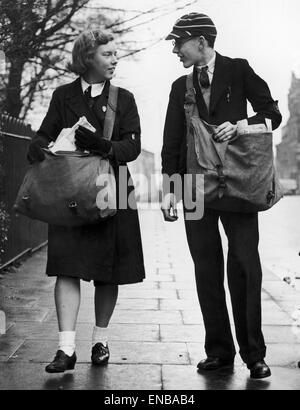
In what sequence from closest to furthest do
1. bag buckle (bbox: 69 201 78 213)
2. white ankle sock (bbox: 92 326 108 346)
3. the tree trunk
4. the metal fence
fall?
bag buckle (bbox: 69 201 78 213)
white ankle sock (bbox: 92 326 108 346)
the metal fence
the tree trunk

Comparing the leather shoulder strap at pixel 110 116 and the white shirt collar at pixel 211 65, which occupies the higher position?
the white shirt collar at pixel 211 65

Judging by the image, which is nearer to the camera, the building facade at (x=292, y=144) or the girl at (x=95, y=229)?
the girl at (x=95, y=229)

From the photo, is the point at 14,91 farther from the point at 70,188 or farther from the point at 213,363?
the point at 213,363

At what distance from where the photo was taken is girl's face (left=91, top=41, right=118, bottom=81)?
455 centimetres

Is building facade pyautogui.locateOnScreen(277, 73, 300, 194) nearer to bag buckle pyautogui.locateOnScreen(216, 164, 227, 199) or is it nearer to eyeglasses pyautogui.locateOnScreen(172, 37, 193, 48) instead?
eyeglasses pyautogui.locateOnScreen(172, 37, 193, 48)

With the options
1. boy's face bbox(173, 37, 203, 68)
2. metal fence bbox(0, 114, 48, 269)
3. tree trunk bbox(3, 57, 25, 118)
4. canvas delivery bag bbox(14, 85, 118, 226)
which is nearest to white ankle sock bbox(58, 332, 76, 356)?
canvas delivery bag bbox(14, 85, 118, 226)

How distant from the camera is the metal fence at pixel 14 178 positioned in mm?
8852

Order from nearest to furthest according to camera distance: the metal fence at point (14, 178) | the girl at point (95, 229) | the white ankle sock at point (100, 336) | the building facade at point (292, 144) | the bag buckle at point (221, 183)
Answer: the bag buckle at point (221, 183)
the girl at point (95, 229)
the white ankle sock at point (100, 336)
the metal fence at point (14, 178)
the building facade at point (292, 144)

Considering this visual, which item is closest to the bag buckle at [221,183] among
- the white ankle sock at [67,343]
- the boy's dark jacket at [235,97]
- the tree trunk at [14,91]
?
the boy's dark jacket at [235,97]

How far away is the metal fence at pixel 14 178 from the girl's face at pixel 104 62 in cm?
368

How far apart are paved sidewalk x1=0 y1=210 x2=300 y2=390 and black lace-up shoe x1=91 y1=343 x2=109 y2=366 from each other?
61 millimetres

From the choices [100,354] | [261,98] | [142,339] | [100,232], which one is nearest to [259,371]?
[100,354]

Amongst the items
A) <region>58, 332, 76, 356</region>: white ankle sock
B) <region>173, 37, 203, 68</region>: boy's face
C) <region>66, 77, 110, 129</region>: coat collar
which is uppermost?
<region>173, 37, 203, 68</region>: boy's face

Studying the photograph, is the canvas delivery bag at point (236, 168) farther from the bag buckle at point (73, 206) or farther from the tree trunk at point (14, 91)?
the tree trunk at point (14, 91)
